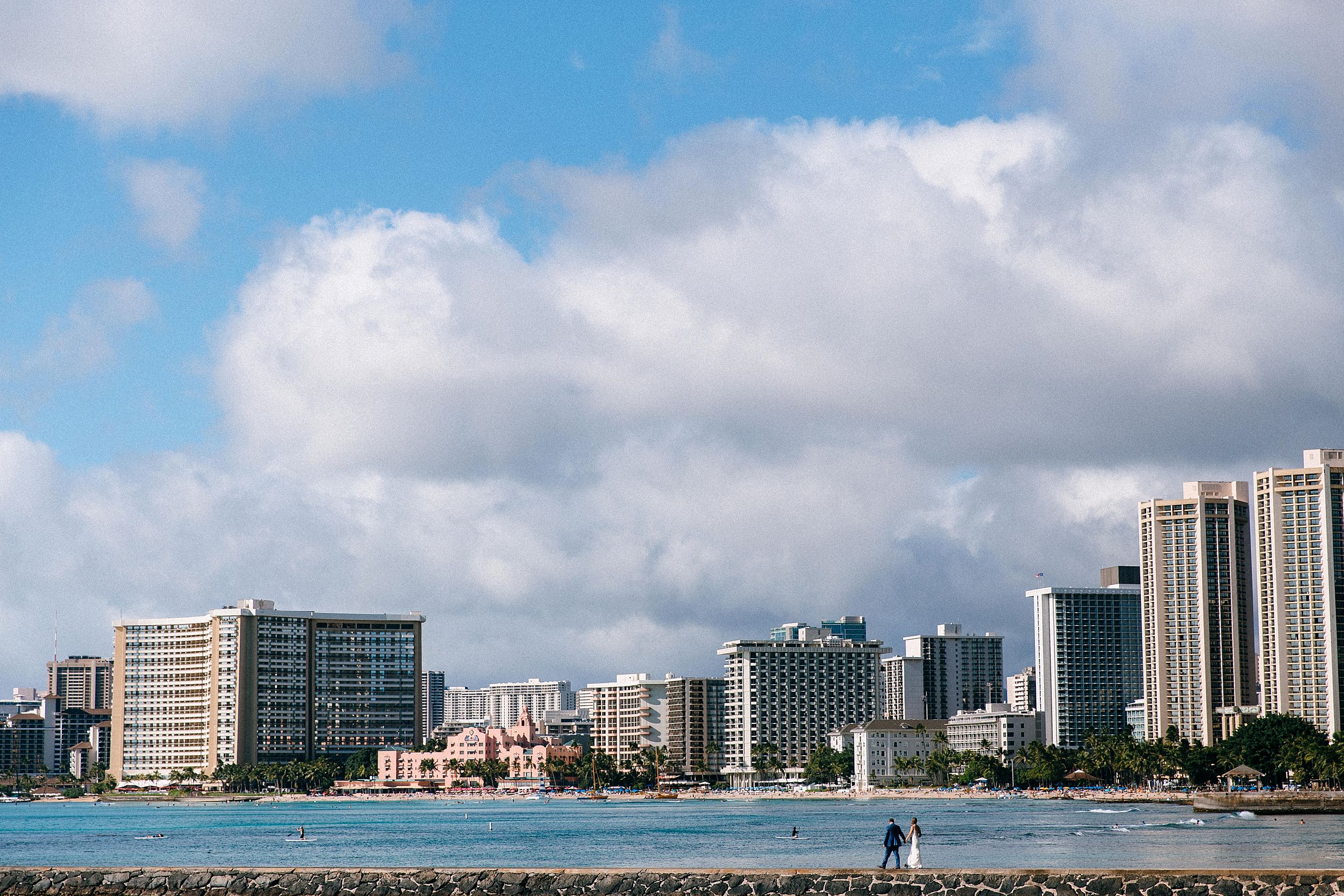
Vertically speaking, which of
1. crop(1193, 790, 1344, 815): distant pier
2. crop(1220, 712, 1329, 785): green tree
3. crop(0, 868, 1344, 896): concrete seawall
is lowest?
crop(1193, 790, 1344, 815): distant pier

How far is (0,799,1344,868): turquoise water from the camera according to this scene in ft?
267

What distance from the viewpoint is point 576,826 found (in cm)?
14788

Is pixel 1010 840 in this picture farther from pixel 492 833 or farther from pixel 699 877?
pixel 699 877

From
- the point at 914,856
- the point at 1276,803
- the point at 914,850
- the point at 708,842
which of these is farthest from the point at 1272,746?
the point at 914,856

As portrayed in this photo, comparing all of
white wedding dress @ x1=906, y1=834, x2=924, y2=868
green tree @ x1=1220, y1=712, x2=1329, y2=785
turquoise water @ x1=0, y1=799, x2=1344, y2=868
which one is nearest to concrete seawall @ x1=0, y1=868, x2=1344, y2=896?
white wedding dress @ x1=906, y1=834, x2=924, y2=868

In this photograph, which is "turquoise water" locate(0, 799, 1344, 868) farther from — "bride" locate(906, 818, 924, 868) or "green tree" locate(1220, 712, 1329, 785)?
"green tree" locate(1220, 712, 1329, 785)

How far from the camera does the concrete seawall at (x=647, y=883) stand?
40344mm

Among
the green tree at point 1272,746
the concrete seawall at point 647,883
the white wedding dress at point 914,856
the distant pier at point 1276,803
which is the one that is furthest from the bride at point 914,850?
the green tree at point 1272,746

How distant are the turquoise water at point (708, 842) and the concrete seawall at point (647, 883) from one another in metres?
19.3

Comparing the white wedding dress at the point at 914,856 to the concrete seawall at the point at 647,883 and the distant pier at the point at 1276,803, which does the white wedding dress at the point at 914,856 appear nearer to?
the concrete seawall at the point at 647,883

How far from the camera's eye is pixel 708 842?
10762 centimetres

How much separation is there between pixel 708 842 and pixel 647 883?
213 feet

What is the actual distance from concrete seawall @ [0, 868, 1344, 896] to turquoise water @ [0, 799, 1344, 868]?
1931 cm

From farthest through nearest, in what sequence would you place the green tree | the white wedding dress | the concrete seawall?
the green tree, the white wedding dress, the concrete seawall
